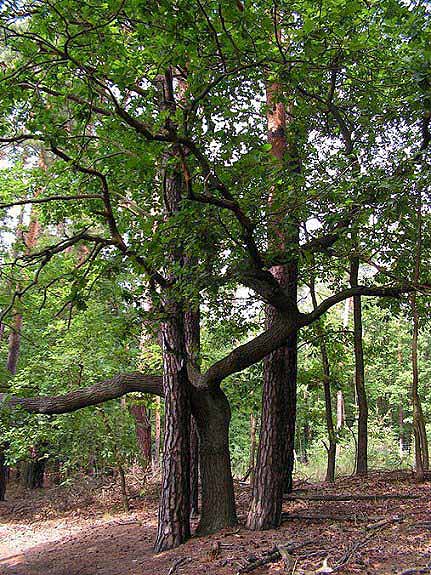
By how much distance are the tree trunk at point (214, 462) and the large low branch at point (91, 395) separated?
710 millimetres

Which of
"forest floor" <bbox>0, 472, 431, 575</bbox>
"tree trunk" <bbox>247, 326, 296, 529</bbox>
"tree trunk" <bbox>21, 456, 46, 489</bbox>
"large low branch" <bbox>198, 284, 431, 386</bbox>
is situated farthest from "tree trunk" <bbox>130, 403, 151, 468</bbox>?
"large low branch" <bbox>198, 284, 431, 386</bbox>

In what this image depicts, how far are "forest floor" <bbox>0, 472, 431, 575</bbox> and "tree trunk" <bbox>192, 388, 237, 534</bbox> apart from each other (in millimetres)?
324

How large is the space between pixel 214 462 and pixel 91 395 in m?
2.02

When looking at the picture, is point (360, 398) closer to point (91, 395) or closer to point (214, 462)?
point (214, 462)

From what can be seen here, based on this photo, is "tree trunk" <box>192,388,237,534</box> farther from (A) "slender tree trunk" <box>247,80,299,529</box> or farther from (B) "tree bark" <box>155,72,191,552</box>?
(A) "slender tree trunk" <box>247,80,299,529</box>

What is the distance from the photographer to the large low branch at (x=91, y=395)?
24.6 feet

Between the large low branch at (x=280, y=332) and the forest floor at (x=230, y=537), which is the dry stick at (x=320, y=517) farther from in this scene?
the large low branch at (x=280, y=332)

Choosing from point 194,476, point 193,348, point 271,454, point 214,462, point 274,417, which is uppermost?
point 193,348

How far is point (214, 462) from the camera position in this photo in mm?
7371

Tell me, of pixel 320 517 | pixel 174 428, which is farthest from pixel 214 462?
pixel 320 517

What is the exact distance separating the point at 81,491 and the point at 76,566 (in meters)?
4.68

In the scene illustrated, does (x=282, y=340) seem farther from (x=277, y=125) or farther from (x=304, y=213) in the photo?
Answer: (x=277, y=125)

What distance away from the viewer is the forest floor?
4.95 meters

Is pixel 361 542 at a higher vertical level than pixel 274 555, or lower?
higher
